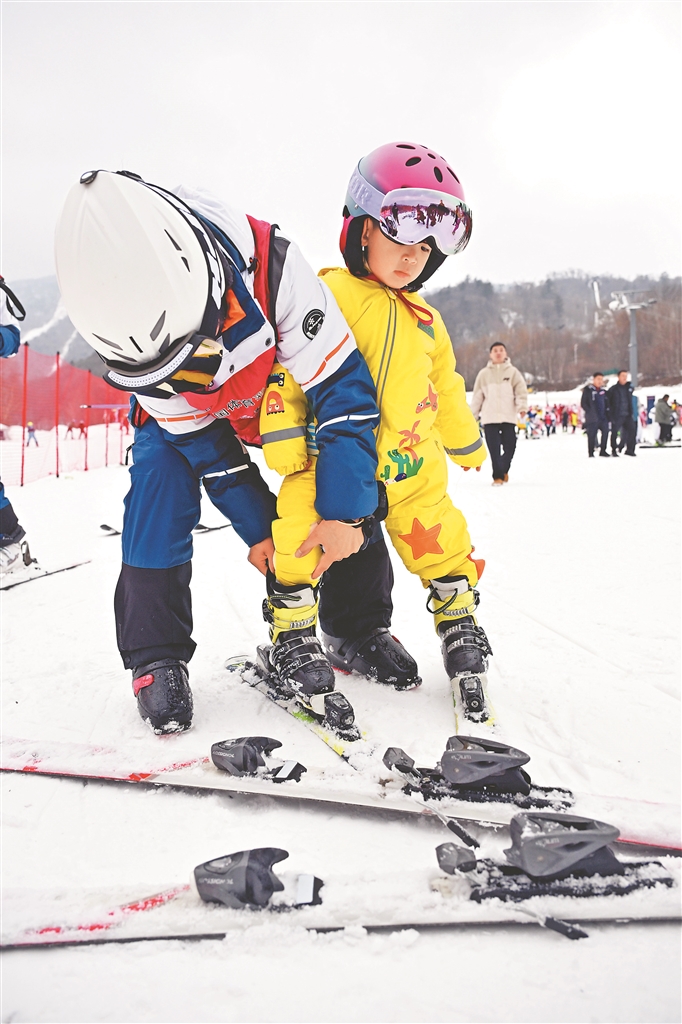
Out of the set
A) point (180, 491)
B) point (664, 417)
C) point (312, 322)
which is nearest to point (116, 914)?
point (180, 491)

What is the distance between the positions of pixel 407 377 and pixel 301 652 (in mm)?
996

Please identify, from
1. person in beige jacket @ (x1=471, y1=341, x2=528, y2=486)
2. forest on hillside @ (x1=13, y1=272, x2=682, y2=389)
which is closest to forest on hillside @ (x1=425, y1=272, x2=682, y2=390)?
forest on hillside @ (x1=13, y1=272, x2=682, y2=389)

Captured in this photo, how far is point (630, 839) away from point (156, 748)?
1.28m

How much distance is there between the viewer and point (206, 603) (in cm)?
353

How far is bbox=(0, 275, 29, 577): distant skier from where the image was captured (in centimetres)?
405

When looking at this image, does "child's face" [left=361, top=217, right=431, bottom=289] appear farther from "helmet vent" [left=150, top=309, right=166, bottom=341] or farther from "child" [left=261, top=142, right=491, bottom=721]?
"helmet vent" [left=150, top=309, right=166, bottom=341]

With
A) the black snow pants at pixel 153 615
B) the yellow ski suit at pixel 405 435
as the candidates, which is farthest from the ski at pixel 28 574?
the yellow ski suit at pixel 405 435

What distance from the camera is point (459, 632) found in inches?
86.7

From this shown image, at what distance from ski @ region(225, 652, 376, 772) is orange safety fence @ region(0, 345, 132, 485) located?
319 inches

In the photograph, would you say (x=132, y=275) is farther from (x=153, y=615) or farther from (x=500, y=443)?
(x=500, y=443)

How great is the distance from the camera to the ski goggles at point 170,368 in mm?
1579

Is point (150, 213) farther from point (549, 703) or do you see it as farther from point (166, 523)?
point (549, 703)

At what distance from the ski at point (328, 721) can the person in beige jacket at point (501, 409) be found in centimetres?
678

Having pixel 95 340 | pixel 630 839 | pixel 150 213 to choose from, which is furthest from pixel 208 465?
pixel 630 839
